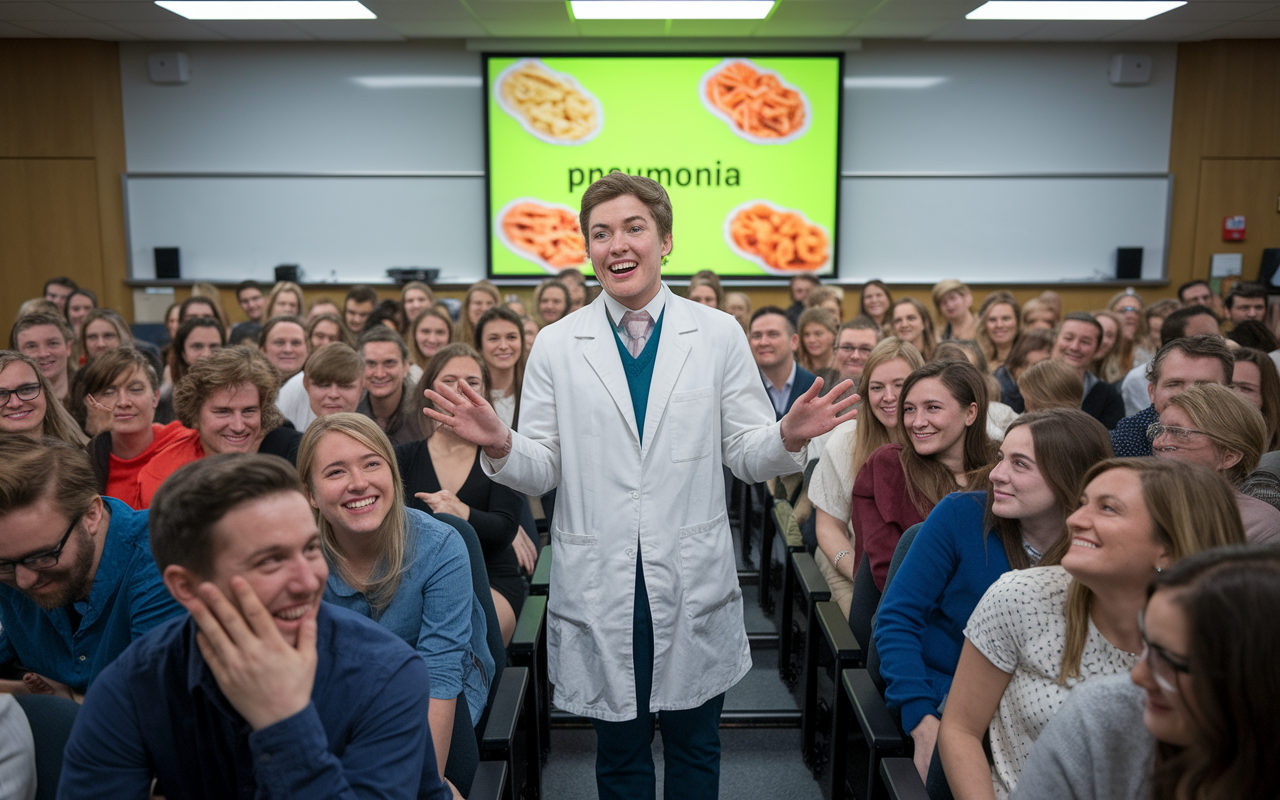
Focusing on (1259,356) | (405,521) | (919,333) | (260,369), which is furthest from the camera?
(919,333)

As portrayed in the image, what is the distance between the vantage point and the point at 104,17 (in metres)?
6.96

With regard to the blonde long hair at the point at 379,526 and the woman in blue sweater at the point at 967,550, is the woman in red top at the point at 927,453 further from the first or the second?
the blonde long hair at the point at 379,526

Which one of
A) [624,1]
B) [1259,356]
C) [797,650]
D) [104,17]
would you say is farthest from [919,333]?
[104,17]

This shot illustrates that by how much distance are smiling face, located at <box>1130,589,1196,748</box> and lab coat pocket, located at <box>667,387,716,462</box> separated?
3.32 feet

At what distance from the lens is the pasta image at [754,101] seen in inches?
311

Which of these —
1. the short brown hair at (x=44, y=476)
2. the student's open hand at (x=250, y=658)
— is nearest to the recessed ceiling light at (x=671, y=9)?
the short brown hair at (x=44, y=476)

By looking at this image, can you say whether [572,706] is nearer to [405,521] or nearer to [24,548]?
[405,521]

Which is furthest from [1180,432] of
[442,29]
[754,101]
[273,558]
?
[442,29]

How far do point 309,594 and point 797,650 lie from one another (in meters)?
2.37

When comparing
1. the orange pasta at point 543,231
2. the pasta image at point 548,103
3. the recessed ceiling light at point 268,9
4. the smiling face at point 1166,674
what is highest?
the recessed ceiling light at point 268,9

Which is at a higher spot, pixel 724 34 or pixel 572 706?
pixel 724 34

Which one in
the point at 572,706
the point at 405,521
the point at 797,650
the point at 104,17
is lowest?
the point at 797,650

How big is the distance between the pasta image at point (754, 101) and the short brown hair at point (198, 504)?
7.55 meters

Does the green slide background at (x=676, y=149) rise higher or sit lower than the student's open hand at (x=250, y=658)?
higher
